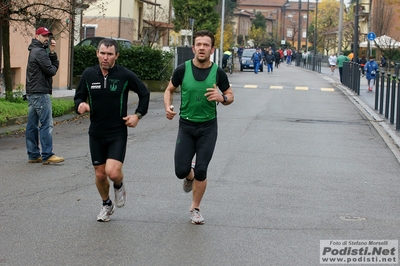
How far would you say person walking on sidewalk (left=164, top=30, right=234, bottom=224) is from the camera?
7242 mm

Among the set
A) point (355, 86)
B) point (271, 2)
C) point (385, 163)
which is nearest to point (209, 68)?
point (385, 163)

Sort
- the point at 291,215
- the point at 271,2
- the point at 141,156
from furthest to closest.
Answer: the point at 271,2 < the point at 141,156 < the point at 291,215

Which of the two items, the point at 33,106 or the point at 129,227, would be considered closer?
the point at 129,227

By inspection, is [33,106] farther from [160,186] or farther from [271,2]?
[271,2]

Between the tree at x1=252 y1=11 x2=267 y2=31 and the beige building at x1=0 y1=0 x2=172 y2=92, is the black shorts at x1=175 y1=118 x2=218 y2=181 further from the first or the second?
the tree at x1=252 y1=11 x2=267 y2=31

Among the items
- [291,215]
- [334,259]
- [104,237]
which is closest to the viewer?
[334,259]

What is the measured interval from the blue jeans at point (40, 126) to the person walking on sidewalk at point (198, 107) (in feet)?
12.9

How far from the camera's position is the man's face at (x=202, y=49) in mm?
7219

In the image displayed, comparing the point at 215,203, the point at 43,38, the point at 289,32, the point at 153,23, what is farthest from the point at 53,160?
the point at 289,32

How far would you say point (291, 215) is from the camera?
792 cm

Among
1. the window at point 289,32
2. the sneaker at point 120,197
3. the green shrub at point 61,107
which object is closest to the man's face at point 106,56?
the sneaker at point 120,197

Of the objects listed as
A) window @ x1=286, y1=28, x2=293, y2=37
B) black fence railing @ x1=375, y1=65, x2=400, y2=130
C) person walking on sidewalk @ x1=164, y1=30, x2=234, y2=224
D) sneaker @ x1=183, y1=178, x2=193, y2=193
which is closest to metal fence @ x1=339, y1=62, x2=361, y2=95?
black fence railing @ x1=375, y1=65, x2=400, y2=130

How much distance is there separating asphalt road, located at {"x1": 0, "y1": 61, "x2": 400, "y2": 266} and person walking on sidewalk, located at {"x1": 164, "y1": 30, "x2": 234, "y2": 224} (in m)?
0.52

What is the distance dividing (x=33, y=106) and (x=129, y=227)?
14.3 feet
